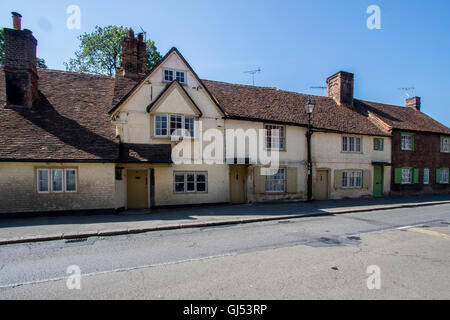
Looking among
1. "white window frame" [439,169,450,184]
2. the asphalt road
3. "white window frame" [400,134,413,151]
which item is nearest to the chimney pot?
the asphalt road

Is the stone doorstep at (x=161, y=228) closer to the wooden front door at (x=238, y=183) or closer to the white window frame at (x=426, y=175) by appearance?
the wooden front door at (x=238, y=183)

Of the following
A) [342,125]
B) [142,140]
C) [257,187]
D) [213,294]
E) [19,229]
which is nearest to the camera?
[213,294]

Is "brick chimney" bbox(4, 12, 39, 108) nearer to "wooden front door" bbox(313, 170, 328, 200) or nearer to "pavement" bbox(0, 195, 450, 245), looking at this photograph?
"pavement" bbox(0, 195, 450, 245)

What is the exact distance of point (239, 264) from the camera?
5.36m

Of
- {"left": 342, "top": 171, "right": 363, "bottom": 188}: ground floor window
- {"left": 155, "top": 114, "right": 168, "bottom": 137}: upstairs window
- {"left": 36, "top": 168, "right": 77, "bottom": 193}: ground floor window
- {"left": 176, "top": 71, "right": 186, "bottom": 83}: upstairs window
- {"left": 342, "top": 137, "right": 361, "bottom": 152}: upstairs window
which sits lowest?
{"left": 342, "top": 171, "right": 363, "bottom": 188}: ground floor window

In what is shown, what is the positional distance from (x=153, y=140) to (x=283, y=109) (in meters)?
9.24

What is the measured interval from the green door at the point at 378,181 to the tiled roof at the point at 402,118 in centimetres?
363

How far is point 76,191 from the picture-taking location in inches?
431

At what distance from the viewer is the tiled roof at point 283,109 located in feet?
49.8

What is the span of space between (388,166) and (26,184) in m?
23.4

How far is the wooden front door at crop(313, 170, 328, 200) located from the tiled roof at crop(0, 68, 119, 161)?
42.0 ft

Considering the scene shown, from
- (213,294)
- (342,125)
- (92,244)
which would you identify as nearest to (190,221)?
(92,244)

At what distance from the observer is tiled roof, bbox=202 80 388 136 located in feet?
49.8
